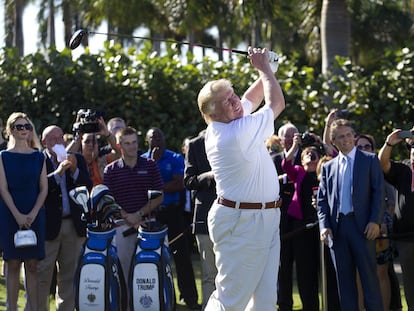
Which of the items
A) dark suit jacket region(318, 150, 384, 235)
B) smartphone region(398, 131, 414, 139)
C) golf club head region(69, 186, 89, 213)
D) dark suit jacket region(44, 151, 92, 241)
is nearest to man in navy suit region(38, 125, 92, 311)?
dark suit jacket region(44, 151, 92, 241)

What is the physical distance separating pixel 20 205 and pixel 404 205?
3.62 metres

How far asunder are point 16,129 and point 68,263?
153 centimetres

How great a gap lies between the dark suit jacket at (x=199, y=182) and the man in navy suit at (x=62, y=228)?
105 cm

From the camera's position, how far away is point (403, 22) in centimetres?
4138

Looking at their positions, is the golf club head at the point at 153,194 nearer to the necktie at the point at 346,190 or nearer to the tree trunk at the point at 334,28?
the necktie at the point at 346,190

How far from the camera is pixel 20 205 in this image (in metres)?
9.14

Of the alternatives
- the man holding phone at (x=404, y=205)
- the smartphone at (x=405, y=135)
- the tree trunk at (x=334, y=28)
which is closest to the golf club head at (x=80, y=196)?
the man holding phone at (x=404, y=205)

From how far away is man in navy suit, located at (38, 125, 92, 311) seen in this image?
31.5 ft

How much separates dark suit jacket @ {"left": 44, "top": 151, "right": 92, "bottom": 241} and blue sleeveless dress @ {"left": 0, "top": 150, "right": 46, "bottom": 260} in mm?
351

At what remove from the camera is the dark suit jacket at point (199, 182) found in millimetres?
9594

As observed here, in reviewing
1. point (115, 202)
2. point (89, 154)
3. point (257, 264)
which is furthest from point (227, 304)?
point (89, 154)

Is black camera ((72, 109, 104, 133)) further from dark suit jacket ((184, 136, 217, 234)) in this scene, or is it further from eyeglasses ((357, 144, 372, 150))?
eyeglasses ((357, 144, 372, 150))

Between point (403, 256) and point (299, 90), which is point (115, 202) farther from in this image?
point (299, 90)

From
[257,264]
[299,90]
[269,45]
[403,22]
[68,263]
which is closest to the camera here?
[257,264]
